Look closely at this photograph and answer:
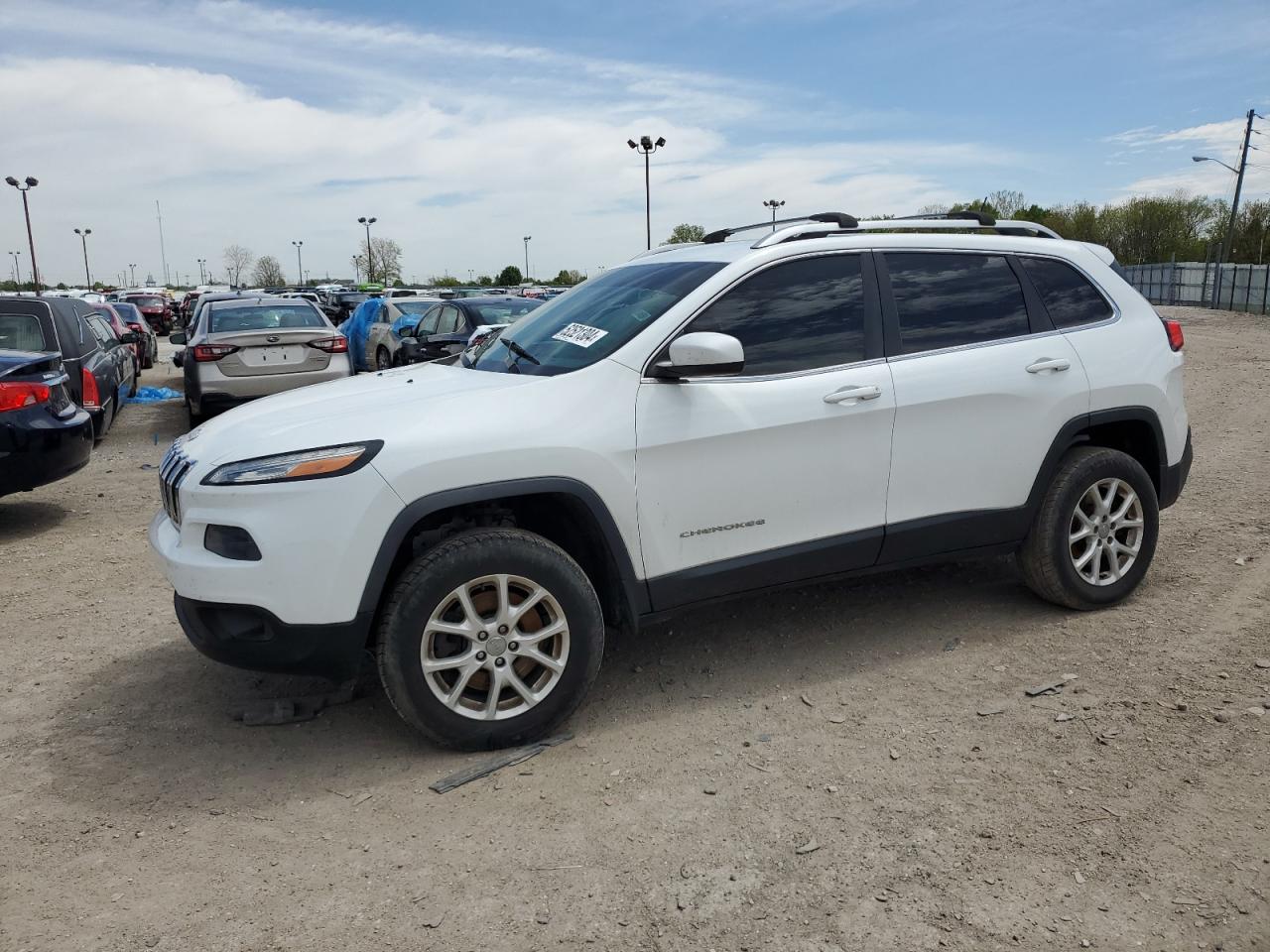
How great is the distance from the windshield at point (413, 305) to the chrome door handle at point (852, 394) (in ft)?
43.3

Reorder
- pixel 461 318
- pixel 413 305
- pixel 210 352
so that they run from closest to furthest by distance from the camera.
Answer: pixel 210 352, pixel 461 318, pixel 413 305

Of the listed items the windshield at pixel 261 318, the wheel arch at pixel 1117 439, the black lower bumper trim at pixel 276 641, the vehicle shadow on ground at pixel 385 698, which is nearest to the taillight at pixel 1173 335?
the wheel arch at pixel 1117 439

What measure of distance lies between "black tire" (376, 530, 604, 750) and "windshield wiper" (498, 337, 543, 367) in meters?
0.85

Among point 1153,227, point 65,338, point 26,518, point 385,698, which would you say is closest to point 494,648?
point 385,698

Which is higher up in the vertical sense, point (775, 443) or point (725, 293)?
point (725, 293)

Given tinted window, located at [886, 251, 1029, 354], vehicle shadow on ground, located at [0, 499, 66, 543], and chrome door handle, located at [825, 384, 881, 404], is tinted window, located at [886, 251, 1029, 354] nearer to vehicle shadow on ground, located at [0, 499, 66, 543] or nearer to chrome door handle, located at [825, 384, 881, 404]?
chrome door handle, located at [825, 384, 881, 404]

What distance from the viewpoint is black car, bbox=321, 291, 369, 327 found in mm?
36250

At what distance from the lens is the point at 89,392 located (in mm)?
9453

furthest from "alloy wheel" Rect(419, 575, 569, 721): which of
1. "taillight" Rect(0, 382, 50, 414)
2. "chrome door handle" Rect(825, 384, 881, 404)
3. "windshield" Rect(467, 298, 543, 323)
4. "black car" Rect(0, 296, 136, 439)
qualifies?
"windshield" Rect(467, 298, 543, 323)

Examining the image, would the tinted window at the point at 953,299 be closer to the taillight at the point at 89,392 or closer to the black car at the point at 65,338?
the black car at the point at 65,338

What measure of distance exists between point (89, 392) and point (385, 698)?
22.4 feet

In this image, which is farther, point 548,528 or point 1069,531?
point 1069,531

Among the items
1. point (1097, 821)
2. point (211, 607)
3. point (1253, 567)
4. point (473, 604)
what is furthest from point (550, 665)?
point (1253, 567)

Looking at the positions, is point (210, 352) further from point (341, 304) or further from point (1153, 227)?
point (1153, 227)
